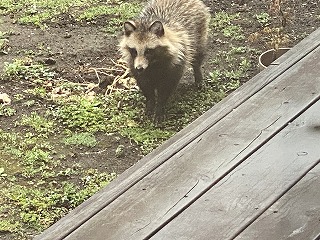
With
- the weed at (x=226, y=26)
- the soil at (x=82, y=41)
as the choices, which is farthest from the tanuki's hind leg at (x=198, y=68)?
the weed at (x=226, y=26)

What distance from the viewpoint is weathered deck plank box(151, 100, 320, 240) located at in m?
2.19

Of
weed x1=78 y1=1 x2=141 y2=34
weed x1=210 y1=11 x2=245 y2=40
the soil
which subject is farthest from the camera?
→ weed x1=78 y1=1 x2=141 y2=34

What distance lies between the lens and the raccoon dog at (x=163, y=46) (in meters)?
5.18

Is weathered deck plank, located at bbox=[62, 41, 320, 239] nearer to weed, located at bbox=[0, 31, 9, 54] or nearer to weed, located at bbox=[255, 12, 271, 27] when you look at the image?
weed, located at bbox=[255, 12, 271, 27]

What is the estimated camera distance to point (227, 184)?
2410 mm

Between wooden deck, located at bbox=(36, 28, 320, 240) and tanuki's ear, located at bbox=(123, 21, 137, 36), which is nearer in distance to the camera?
wooden deck, located at bbox=(36, 28, 320, 240)

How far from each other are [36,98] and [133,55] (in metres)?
0.94

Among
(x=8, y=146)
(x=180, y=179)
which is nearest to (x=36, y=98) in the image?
(x=8, y=146)

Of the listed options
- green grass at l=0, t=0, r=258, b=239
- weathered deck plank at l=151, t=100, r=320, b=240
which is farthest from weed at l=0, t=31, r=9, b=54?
weathered deck plank at l=151, t=100, r=320, b=240

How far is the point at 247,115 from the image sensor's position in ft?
9.35

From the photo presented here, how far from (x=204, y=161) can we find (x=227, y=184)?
165 millimetres

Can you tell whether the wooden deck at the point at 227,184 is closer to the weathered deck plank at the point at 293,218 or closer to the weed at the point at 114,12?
the weathered deck plank at the point at 293,218

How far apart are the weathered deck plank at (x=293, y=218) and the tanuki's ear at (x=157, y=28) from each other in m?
2.94

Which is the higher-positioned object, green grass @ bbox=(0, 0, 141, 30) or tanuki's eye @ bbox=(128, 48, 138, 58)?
tanuki's eye @ bbox=(128, 48, 138, 58)
